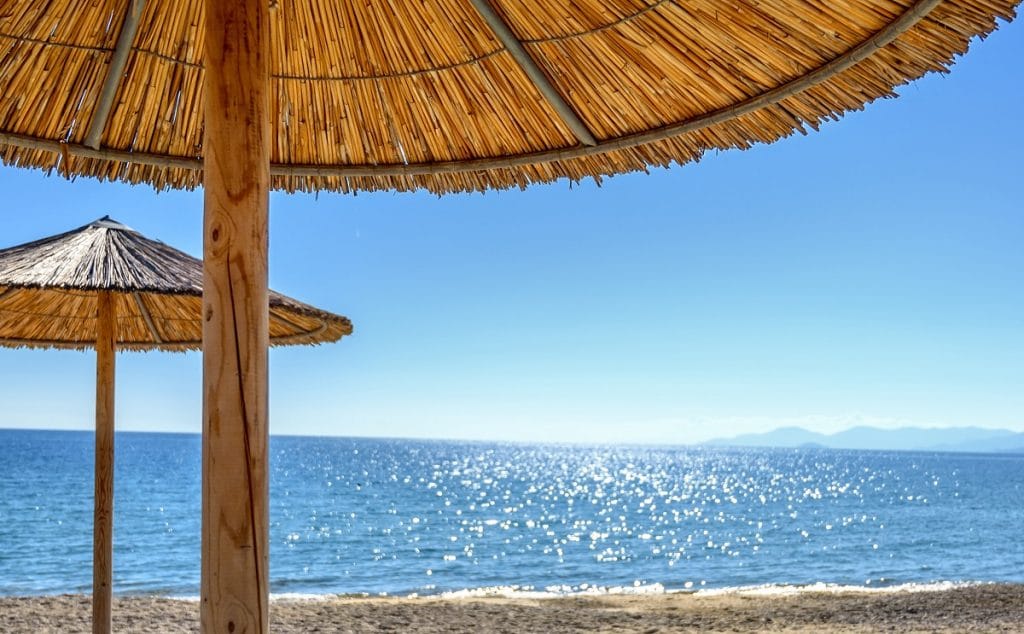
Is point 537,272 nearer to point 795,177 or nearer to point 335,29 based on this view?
point 795,177

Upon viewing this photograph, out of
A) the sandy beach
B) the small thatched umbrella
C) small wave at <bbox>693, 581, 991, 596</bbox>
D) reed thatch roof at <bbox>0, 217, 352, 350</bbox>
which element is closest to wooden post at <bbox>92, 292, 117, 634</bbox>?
the small thatched umbrella

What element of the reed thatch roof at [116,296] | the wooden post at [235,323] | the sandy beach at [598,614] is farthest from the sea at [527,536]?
the wooden post at [235,323]

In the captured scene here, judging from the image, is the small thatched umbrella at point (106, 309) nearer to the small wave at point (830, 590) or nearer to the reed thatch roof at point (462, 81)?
the reed thatch roof at point (462, 81)

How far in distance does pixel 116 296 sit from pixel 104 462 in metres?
0.85

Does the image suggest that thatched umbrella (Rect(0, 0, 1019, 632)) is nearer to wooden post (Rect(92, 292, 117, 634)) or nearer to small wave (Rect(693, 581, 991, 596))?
wooden post (Rect(92, 292, 117, 634))

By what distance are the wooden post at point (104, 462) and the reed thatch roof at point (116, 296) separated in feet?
0.63

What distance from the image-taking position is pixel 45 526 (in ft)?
82.6

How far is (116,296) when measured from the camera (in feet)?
15.4

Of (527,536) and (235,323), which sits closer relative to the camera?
(235,323)

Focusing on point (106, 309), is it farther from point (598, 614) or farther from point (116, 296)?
point (598, 614)

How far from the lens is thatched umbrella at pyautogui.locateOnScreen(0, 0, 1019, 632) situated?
1585 mm

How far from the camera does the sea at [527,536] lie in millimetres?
17391

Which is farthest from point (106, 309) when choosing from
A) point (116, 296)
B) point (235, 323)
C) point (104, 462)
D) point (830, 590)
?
point (830, 590)

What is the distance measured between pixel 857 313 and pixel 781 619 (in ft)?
244
